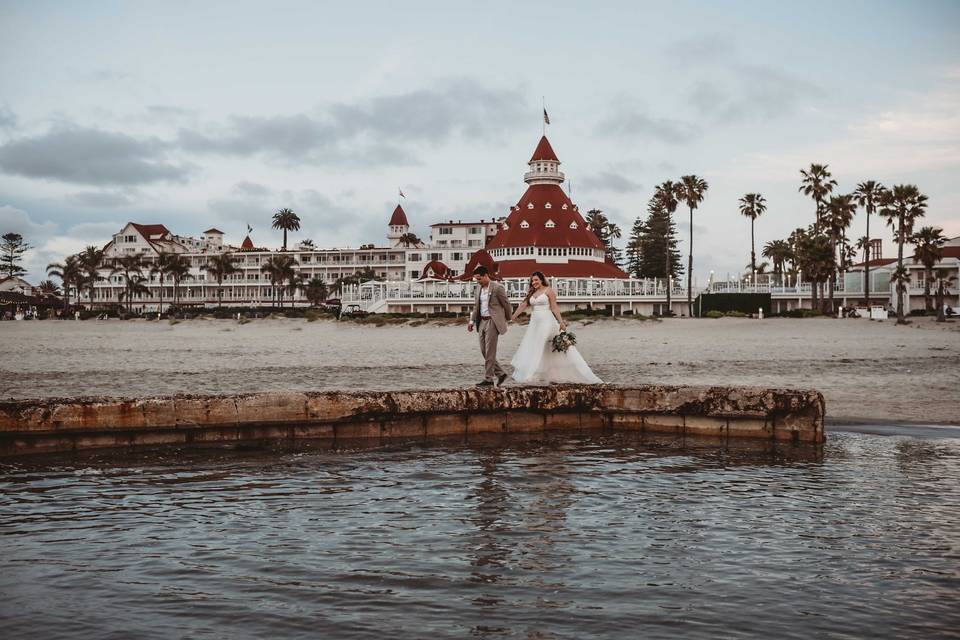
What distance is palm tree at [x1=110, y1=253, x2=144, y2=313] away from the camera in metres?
128

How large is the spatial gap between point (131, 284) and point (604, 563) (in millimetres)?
138730

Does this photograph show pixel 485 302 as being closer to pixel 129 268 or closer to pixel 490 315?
pixel 490 315

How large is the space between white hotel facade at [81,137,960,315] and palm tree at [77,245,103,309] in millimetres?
2245

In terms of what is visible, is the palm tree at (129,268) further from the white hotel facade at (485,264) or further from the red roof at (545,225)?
the red roof at (545,225)

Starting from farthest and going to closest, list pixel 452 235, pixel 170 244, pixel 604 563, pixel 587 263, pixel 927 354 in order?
pixel 170 244, pixel 452 235, pixel 587 263, pixel 927 354, pixel 604 563

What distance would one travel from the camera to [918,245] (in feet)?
232

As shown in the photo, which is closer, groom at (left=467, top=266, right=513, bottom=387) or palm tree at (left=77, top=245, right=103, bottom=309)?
groom at (left=467, top=266, right=513, bottom=387)

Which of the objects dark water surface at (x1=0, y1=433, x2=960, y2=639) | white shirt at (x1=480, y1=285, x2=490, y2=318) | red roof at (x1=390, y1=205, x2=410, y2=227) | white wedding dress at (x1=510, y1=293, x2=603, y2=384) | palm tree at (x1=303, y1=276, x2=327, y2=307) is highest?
red roof at (x1=390, y1=205, x2=410, y2=227)

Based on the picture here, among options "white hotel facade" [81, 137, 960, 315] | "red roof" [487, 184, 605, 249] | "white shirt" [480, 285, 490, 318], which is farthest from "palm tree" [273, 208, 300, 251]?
"white shirt" [480, 285, 490, 318]

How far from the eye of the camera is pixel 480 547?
5.79 metres

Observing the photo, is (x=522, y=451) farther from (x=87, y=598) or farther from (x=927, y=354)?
(x=927, y=354)

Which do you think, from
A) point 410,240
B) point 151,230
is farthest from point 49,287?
point 410,240

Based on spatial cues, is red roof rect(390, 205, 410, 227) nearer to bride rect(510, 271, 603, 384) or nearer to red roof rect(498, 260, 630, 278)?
red roof rect(498, 260, 630, 278)

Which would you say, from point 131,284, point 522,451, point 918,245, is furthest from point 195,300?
point 522,451
